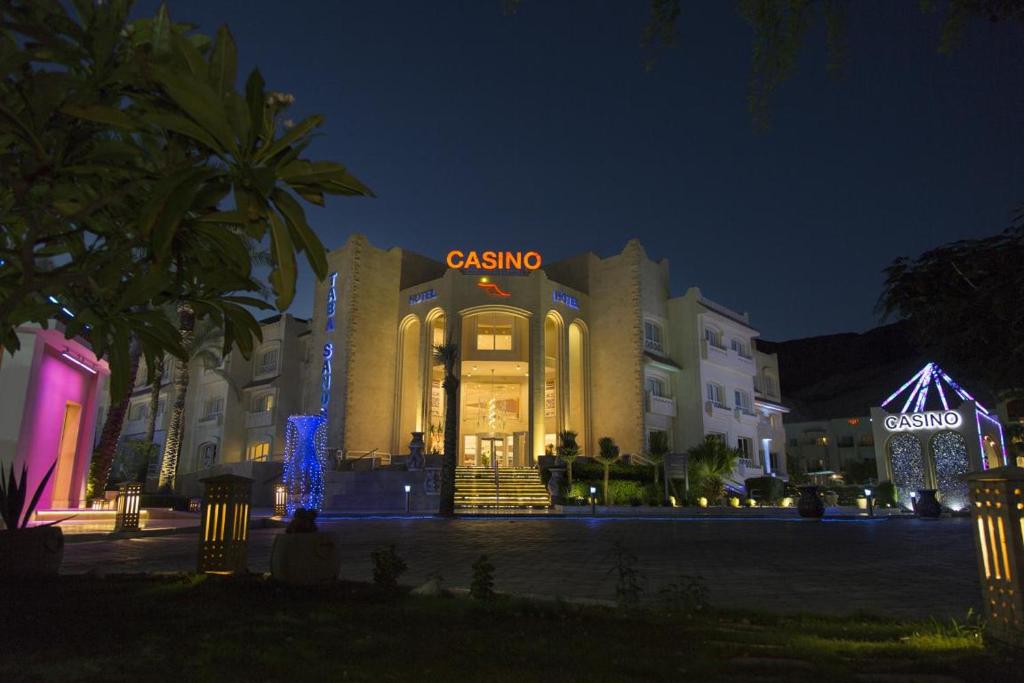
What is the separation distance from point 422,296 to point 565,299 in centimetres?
849

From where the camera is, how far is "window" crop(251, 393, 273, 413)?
4353 centimetres

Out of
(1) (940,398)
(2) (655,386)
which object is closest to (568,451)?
(2) (655,386)

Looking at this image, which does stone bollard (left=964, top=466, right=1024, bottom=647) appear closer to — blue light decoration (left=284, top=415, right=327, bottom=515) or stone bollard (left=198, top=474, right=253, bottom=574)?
stone bollard (left=198, top=474, right=253, bottom=574)

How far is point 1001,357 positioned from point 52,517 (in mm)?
20105

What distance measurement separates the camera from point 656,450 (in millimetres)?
34062

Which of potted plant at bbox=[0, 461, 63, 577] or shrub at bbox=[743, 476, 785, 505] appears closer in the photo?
potted plant at bbox=[0, 461, 63, 577]

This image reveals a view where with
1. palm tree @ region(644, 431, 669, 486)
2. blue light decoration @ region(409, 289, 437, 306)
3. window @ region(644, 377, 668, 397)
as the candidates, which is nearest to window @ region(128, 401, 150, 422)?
blue light decoration @ region(409, 289, 437, 306)

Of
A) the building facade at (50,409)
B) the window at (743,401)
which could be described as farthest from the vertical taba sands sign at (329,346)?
the window at (743,401)

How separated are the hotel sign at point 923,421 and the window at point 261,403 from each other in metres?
35.8

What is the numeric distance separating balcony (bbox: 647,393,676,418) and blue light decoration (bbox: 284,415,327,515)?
1826 centimetres

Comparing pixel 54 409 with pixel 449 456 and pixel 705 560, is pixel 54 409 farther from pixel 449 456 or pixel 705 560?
pixel 705 560


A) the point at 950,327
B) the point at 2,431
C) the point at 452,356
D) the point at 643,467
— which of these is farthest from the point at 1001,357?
the point at 643,467

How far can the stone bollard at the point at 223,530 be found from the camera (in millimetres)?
7137

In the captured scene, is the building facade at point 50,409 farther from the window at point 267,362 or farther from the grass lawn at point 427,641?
the window at point 267,362
